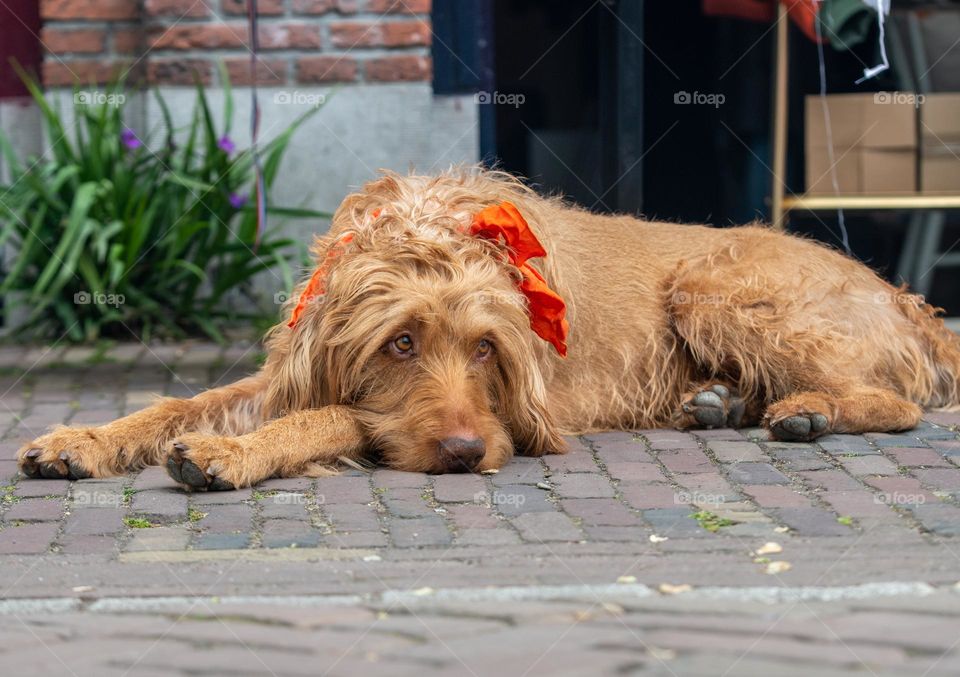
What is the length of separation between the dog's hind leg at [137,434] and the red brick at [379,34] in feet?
9.83

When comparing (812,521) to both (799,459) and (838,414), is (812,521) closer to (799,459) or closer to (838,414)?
(799,459)

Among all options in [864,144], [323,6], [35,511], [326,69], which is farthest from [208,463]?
[864,144]

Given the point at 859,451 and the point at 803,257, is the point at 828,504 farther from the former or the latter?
the point at 803,257

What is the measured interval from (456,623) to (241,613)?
56cm

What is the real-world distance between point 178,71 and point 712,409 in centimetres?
394

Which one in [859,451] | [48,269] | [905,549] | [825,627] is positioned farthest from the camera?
[48,269]

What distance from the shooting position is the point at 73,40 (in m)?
7.99

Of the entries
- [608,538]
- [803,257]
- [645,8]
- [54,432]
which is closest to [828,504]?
[608,538]

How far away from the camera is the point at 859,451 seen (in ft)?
17.2

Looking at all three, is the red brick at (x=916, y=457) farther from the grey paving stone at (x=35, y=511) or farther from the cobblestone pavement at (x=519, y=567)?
the grey paving stone at (x=35, y=511)

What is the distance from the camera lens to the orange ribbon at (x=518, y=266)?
506 centimetres

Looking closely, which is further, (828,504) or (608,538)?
(828,504)

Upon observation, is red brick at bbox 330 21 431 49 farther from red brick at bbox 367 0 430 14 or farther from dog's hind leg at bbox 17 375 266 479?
dog's hind leg at bbox 17 375 266 479

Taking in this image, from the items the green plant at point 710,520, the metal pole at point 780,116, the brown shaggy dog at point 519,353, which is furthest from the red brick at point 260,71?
the green plant at point 710,520
